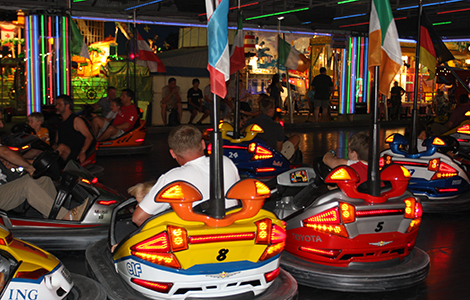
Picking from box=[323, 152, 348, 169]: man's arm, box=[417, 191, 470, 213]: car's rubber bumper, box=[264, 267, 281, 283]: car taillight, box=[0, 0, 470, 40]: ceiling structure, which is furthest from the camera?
box=[0, 0, 470, 40]: ceiling structure

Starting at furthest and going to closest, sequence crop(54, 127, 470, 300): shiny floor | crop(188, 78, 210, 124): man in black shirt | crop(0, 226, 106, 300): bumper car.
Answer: crop(188, 78, 210, 124): man in black shirt → crop(54, 127, 470, 300): shiny floor → crop(0, 226, 106, 300): bumper car

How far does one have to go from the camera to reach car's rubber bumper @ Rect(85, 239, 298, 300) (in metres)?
2.42

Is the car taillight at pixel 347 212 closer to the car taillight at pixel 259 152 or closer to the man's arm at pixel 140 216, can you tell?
the man's arm at pixel 140 216

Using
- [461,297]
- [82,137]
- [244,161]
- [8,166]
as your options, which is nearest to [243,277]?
[461,297]

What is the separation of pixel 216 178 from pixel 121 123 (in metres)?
6.14

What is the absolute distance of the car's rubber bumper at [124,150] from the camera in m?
8.07

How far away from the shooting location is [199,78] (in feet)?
46.0

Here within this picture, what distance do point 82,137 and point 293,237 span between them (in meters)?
3.44

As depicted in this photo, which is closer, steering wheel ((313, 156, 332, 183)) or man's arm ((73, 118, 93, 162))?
steering wheel ((313, 156, 332, 183))

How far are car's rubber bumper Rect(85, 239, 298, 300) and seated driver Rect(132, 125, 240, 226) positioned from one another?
0.31 meters

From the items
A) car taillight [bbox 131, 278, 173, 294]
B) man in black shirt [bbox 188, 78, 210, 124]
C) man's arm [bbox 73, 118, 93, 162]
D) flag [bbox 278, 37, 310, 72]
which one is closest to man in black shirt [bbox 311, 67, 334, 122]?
flag [bbox 278, 37, 310, 72]

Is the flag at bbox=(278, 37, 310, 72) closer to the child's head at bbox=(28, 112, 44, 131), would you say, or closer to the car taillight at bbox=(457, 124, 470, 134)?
the car taillight at bbox=(457, 124, 470, 134)

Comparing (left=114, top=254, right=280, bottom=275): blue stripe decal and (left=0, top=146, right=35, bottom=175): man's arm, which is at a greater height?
(left=0, top=146, right=35, bottom=175): man's arm

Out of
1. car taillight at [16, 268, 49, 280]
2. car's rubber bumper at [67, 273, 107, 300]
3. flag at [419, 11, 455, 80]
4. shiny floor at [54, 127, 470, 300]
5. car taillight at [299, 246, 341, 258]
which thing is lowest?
shiny floor at [54, 127, 470, 300]
